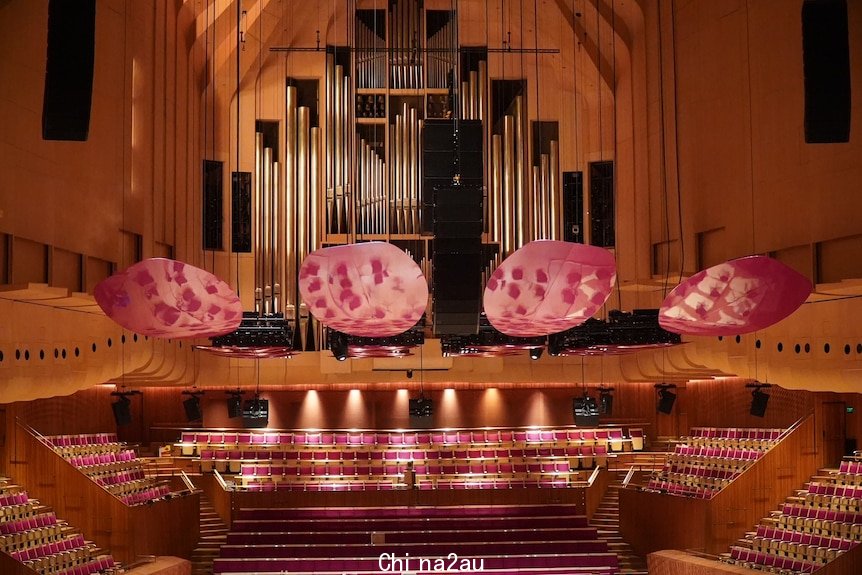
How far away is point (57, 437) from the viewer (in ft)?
39.2

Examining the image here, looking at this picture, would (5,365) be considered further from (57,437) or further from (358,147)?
(358,147)

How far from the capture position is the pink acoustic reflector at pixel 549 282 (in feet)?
16.4

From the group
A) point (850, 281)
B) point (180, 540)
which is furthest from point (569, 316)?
point (180, 540)

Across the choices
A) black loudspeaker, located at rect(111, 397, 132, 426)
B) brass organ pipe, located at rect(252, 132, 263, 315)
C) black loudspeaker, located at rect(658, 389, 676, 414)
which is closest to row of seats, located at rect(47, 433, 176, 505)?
black loudspeaker, located at rect(111, 397, 132, 426)

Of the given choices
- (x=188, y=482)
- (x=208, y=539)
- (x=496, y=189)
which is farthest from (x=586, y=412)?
(x=188, y=482)

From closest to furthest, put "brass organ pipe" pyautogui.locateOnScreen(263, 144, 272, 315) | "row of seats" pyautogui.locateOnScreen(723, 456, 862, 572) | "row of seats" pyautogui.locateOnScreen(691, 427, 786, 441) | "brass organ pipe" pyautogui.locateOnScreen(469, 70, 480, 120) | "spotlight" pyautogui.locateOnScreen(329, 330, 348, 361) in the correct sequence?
"spotlight" pyautogui.locateOnScreen(329, 330, 348, 361) → "row of seats" pyautogui.locateOnScreen(723, 456, 862, 572) → "row of seats" pyautogui.locateOnScreen(691, 427, 786, 441) → "brass organ pipe" pyautogui.locateOnScreen(263, 144, 272, 315) → "brass organ pipe" pyautogui.locateOnScreen(469, 70, 480, 120)

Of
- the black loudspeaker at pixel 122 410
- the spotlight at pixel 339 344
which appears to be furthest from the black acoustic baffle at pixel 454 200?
the black loudspeaker at pixel 122 410

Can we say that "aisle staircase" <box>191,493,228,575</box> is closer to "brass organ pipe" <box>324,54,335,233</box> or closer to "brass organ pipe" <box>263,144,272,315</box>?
"brass organ pipe" <box>263,144,272,315</box>

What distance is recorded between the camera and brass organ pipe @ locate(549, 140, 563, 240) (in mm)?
13031

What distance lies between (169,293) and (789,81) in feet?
18.9

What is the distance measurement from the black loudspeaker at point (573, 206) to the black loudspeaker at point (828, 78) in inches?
319

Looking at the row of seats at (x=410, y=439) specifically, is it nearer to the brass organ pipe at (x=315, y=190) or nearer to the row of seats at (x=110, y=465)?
the row of seats at (x=110, y=465)

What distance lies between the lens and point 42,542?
9.51 m

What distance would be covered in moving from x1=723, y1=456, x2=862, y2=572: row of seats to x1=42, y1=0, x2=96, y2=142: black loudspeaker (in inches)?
288
